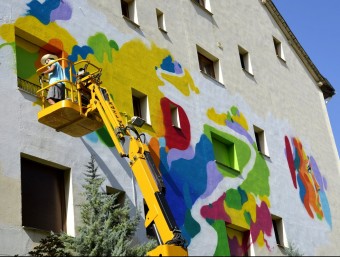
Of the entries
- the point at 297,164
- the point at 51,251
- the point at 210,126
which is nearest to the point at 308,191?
the point at 297,164

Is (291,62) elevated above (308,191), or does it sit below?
above

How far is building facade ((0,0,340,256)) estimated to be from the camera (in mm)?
16297

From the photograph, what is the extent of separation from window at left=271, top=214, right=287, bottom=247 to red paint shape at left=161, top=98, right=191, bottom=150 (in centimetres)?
492

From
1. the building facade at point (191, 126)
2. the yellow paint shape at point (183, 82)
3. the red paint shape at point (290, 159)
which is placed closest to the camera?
the building facade at point (191, 126)

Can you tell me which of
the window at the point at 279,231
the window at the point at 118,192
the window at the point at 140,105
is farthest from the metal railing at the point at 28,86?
the window at the point at 279,231

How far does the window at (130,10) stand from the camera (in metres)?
22.2

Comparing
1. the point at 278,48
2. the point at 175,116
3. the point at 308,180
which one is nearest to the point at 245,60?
the point at 278,48

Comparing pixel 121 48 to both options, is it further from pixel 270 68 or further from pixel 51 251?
pixel 270 68

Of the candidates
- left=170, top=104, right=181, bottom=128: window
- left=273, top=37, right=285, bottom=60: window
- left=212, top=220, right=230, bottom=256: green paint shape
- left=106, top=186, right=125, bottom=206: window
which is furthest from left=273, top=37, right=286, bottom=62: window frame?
left=106, top=186, right=125, bottom=206: window

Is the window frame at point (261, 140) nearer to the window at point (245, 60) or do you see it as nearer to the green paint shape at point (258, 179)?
the green paint shape at point (258, 179)

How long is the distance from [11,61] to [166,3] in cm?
879

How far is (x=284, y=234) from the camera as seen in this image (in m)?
24.2

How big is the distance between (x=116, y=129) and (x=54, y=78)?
250 cm

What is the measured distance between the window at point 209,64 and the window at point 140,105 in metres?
4.55
